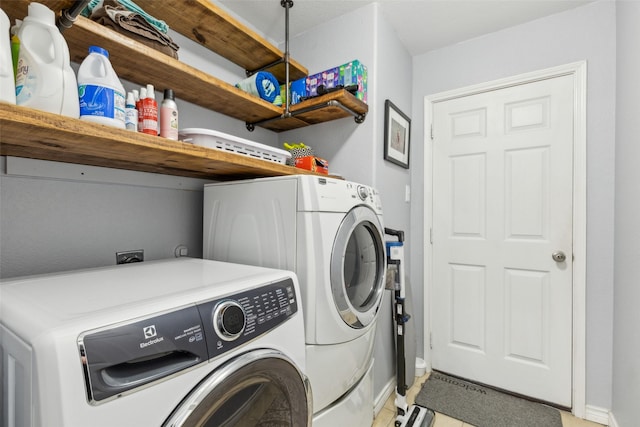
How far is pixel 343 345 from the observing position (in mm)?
1260

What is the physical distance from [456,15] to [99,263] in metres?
2.50

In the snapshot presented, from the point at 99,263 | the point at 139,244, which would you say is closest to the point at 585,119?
the point at 139,244

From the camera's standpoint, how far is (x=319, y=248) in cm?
117

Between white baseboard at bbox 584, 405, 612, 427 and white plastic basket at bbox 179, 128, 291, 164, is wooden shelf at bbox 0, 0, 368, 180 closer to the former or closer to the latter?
white plastic basket at bbox 179, 128, 291, 164

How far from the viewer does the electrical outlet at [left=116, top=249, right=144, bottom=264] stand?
1.32 m

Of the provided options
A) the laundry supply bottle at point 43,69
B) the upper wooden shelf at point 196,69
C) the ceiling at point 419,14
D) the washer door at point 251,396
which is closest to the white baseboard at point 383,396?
the washer door at point 251,396

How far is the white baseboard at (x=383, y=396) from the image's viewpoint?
72.3 inches

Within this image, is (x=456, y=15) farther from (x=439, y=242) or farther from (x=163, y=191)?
(x=163, y=191)

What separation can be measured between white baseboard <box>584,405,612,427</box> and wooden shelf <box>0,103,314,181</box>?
91.2 inches

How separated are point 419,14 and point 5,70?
2.12 meters

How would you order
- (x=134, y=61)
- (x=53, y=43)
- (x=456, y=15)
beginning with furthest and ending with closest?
→ (x=456, y=15) → (x=134, y=61) → (x=53, y=43)

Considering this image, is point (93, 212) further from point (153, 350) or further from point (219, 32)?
point (219, 32)

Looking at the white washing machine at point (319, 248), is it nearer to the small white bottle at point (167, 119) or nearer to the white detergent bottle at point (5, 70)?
the small white bottle at point (167, 119)

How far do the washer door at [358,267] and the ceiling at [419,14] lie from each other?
4.56ft
